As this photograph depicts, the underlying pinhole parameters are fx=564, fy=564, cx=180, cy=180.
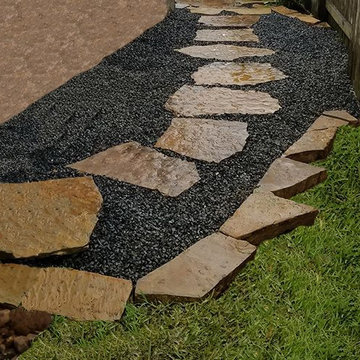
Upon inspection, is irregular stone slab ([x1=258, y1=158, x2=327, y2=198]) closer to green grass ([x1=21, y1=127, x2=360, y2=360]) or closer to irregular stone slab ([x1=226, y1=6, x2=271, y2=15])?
green grass ([x1=21, y1=127, x2=360, y2=360])

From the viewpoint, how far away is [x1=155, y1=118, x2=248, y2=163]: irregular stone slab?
10.6ft

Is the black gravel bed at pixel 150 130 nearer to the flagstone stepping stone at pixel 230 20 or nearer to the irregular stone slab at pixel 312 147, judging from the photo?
the irregular stone slab at pixel 312 147

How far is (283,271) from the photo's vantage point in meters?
2.40

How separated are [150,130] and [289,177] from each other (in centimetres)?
103

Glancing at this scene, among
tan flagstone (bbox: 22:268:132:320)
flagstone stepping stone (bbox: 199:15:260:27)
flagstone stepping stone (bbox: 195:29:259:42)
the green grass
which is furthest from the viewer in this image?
flagstone stepping stone (bbox: 199:15:260:27)

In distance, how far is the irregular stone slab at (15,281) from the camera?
227cm

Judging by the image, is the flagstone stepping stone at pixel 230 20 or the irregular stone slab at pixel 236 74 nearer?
the irregular stone slab at pixel 236 74

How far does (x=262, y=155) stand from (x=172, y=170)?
1.75 feet

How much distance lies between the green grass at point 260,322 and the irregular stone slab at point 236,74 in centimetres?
198

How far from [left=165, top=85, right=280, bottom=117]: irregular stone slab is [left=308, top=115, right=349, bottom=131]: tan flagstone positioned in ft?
1.16

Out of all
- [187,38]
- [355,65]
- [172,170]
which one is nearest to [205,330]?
[172,170]

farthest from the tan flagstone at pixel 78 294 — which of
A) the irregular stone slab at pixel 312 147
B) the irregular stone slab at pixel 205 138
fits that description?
the irregular stone slab at pixel 312 147

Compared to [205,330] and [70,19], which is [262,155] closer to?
[205,330]

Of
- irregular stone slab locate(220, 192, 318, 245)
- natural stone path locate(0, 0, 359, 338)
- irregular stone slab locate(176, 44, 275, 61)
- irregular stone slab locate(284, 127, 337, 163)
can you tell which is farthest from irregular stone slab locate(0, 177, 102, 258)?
irregular stone slab locate(176, 44, 275, 61)
